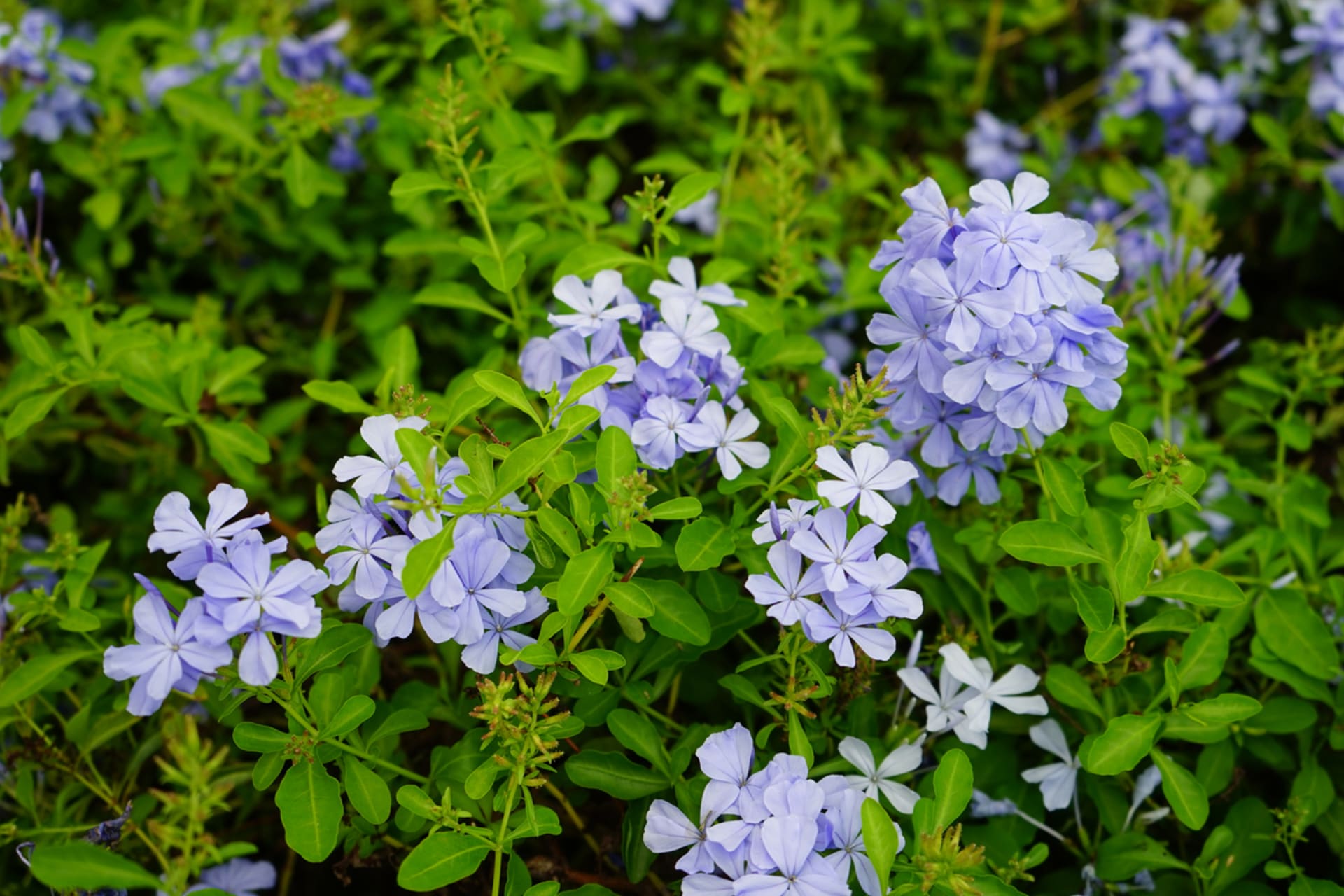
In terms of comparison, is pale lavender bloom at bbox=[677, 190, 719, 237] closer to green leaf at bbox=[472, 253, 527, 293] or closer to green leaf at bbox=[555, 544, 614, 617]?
green leaf at bbox=[472, 253, 527, 293]

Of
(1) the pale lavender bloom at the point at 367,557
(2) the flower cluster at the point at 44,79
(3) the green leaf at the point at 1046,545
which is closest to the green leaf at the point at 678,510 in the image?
(1) the pale lavender bloom at the point at 367,557

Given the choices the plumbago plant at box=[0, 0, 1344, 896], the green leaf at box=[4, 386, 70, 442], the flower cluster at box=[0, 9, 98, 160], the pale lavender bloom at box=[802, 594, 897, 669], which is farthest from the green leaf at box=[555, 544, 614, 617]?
the flower cluster at box=[0, 9, 98, 160]

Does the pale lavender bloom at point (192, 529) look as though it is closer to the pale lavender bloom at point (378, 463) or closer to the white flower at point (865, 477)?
the pale lavender bloom at point (378, 463)

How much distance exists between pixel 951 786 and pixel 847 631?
0.23 metres

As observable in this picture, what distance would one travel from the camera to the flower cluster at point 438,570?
1289 mm

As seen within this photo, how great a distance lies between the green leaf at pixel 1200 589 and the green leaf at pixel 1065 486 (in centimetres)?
14

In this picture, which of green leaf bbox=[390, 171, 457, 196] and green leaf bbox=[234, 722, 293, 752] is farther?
green leaf bbox=[390, 171, 457, 196]

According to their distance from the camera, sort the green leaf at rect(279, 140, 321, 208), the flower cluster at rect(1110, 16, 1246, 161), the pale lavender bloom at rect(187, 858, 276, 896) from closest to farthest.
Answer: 1. the pale lavender bloom at rect(187, 858, 276, 896)
2. the green leaf at rect(279, 140, 321, 208)
3. the flower cluster at rect(1110, 16, 1246, 161)

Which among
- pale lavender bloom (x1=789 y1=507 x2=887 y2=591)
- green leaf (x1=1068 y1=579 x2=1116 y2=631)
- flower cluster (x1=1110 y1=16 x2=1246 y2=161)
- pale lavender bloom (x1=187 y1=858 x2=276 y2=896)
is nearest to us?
pale lavender bloom (x1=789 y1=507 x2=887 y2=591)

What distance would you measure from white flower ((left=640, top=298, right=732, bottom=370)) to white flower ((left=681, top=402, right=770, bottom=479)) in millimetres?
90

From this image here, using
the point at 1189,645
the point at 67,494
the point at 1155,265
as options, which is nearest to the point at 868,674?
the point at 1189,645

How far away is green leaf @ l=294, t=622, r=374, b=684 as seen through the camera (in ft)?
4.44

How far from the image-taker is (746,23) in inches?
76.9

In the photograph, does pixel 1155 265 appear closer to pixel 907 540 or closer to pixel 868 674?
pixel 907 540
